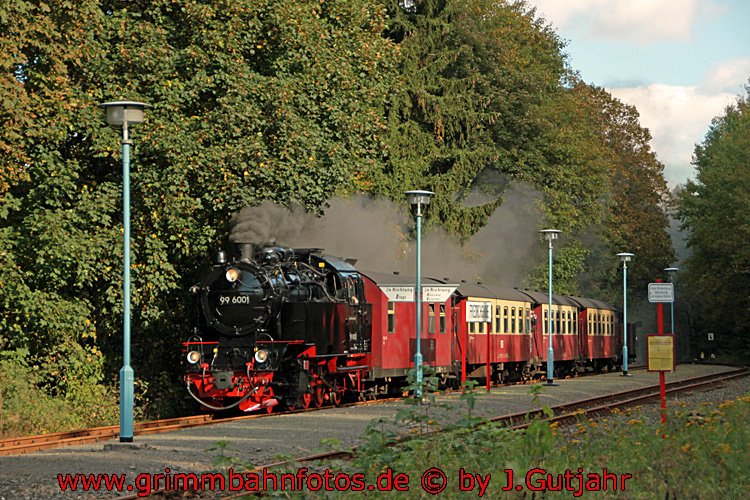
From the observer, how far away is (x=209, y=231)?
2628 cm

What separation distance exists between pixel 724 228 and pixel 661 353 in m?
42.8

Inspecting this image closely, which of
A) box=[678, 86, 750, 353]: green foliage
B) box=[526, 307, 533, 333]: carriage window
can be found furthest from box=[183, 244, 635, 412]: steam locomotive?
box=[678, 86, 750, 353]: green foliage

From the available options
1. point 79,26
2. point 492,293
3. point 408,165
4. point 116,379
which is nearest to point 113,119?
point 79,26

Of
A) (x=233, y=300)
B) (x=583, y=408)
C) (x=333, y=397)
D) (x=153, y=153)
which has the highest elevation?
(x=153, y=153)

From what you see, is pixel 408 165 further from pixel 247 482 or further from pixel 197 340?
pixel 247 482

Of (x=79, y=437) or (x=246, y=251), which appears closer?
(x=79, y=437)

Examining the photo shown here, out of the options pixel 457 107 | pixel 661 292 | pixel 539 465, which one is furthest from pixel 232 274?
pixel 457 107

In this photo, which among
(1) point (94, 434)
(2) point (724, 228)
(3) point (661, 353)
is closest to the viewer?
(3) point (661, 353)

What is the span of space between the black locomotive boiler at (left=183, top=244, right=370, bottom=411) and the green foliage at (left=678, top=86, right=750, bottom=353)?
33.3 meters

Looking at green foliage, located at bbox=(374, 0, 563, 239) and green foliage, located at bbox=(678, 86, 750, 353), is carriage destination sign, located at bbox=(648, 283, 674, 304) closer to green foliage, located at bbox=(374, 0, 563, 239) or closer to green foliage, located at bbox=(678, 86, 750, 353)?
green foliage, located at bbox=(374, 0, 563, 239)

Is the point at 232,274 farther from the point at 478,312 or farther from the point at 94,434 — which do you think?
the point at 478,312

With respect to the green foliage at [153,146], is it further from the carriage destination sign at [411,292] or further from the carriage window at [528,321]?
the carriage window at [528,321]

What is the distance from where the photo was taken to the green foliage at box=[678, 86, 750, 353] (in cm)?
5522

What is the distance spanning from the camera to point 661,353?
57.1 feet
